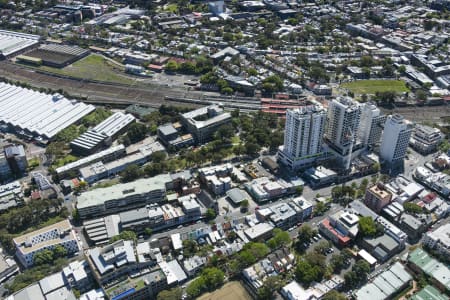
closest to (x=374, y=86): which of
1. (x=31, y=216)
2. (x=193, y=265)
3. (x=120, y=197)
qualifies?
(x=120, y=197)

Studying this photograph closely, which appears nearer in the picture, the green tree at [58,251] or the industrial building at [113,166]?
the green tree at [58,251]

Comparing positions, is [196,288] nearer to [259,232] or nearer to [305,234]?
[259,232]

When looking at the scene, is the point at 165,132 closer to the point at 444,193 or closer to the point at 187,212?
the point at 187,212

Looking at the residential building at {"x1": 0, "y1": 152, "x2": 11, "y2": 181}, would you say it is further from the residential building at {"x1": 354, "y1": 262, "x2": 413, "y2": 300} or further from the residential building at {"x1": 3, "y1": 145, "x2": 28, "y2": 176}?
the residential building at {"x1": 354, "y1": 262, "x2": 413, "y2": 300}

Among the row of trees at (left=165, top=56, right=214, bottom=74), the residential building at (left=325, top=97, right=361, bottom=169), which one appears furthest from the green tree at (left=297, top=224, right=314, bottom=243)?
the row of trees at (left=165, top=56, right=214, bottom=74)

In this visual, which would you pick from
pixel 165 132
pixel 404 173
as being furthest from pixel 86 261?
pixel 404 173

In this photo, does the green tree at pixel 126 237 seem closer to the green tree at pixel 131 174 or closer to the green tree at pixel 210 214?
the green tree at pixel 210 214

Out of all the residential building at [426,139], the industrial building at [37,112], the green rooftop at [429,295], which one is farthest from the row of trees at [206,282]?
the residential building at [426,139]
